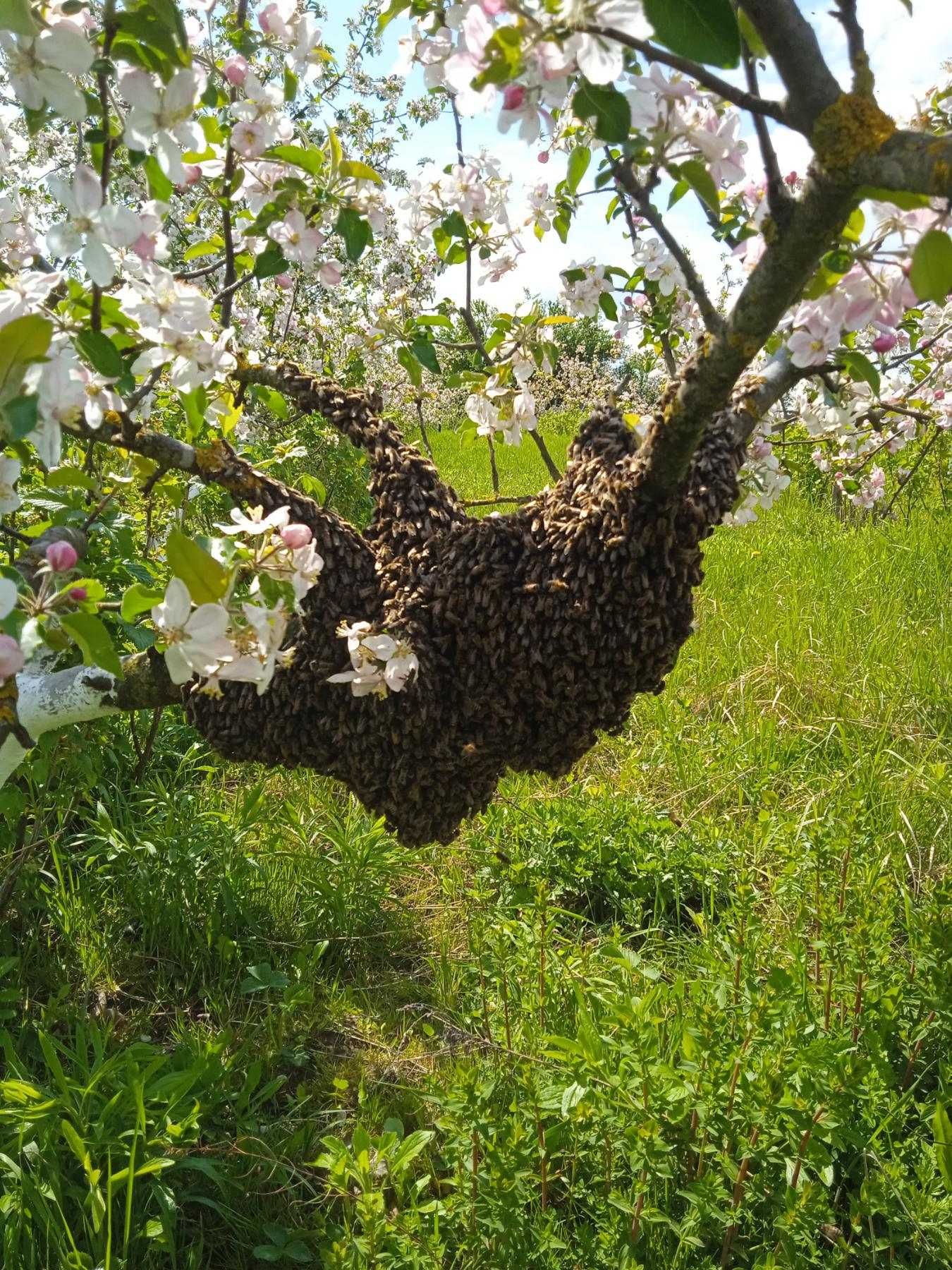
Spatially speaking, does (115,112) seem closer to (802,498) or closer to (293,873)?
(293,873)

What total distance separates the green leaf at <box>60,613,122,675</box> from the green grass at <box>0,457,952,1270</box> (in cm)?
83

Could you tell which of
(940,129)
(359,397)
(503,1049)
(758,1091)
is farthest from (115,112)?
(758,1091)

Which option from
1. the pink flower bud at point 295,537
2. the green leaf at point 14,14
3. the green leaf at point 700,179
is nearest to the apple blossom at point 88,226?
the green leaf at point 14,14

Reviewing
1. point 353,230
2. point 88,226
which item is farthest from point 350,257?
point 88,226

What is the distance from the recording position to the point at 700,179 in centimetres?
91

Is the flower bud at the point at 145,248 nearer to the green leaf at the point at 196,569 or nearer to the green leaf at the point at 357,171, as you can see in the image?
the green leaf at the point at 357,171

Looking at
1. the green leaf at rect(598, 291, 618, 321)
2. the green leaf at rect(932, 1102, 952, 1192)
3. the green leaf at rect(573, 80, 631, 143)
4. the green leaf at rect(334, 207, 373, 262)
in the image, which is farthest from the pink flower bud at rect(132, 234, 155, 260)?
the green leaf at rect(932, 1102, 952, 1192)

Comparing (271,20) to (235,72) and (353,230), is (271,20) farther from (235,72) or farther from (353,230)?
(353,230)

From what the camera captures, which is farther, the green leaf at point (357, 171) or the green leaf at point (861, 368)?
the green leaf at point (357, 171)

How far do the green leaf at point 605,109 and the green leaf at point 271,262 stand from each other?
75 centimetres

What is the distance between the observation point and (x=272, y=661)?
95 cm

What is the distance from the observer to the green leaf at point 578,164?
127cm

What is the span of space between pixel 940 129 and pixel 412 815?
51.6 inches

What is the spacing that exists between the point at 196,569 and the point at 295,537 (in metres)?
0.15
